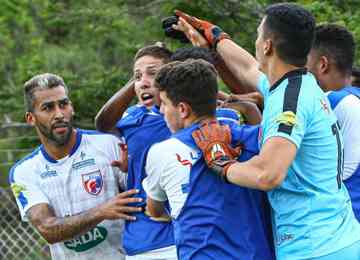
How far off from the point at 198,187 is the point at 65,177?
63.1 inches

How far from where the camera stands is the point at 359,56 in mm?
7262

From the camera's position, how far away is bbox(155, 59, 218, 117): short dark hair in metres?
4.00

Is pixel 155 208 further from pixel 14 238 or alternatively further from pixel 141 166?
pixel 14 238

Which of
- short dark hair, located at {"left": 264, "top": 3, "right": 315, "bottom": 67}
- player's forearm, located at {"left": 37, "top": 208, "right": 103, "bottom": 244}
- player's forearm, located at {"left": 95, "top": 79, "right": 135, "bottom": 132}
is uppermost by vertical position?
short dark hair, located at {"left": 264, "top": 3, "right": 315, "bottom": 67}

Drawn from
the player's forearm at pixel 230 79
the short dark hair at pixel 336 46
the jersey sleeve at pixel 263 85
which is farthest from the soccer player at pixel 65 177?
the short dark hair at pixel 336 46

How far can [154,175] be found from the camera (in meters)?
4.12

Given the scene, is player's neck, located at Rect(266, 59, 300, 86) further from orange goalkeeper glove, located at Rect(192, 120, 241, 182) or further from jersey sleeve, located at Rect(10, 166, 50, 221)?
jersey sleeve, located at Rect(10, 166, 50, 221)

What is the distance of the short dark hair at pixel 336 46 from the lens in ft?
14.9

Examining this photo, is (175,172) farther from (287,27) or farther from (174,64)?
(287,27)

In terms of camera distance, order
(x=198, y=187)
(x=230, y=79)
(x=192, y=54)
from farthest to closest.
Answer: (x=230, y=79) < (x=192, y=54) < (x=198, y=187)

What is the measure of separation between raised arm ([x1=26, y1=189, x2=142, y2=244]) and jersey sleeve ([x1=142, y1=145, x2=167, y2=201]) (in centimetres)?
58

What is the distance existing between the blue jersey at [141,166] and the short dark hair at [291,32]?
111 cm

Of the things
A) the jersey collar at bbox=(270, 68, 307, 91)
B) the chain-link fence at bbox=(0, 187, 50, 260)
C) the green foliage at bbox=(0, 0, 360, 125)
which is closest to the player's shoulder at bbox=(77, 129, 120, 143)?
the jersey collar at bbox=(270, 68, 307, 91)

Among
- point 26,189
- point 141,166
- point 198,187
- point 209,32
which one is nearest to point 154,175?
point 198,187
